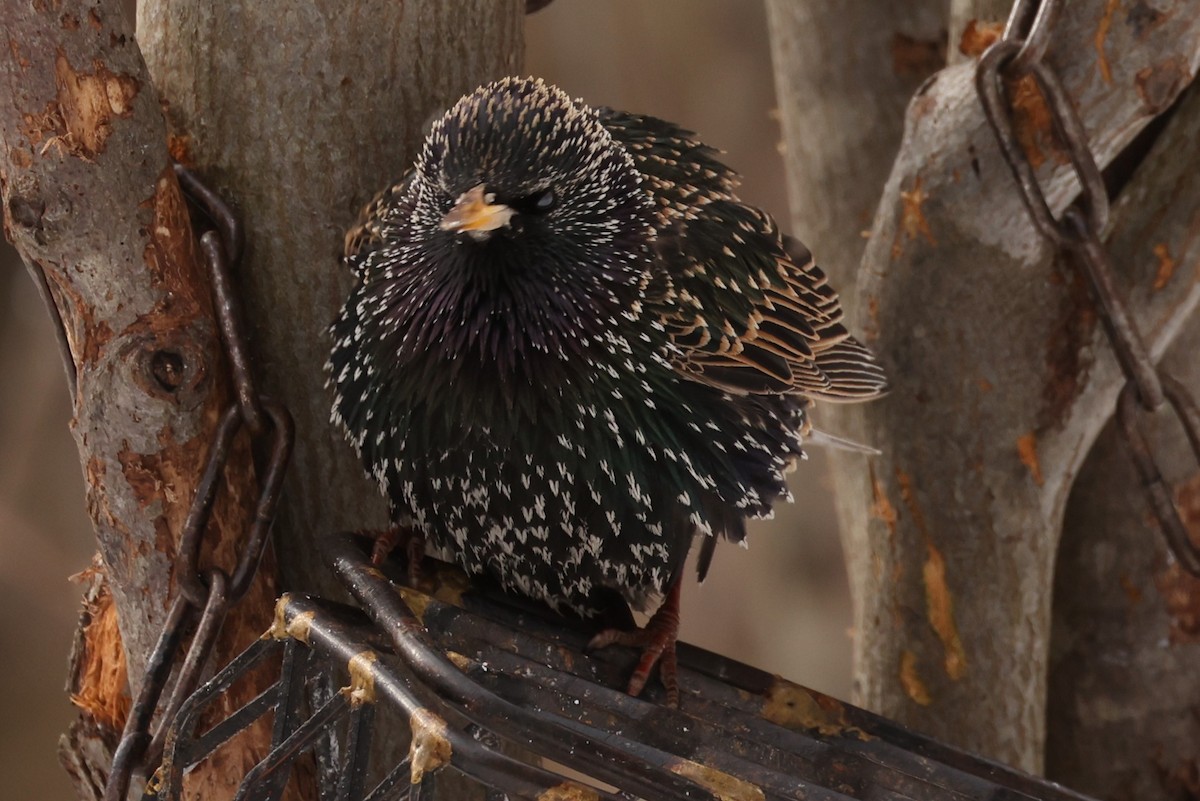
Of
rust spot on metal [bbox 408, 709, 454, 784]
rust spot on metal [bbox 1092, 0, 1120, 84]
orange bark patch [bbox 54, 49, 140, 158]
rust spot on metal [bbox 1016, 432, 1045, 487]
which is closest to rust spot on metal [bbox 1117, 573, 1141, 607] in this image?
rust spot on metal [bbox 1016, 432, 1045, 487]

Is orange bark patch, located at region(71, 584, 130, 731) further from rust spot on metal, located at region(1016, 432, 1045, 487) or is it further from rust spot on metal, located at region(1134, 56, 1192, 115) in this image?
rust spot on metal, located at region(1134, 56, 1192, 115)

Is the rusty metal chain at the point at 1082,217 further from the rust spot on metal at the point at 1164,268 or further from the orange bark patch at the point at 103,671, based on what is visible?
the orange bark patch at the point at 103,671

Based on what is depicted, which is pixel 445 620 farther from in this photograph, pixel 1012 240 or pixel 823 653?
pixel 823 653

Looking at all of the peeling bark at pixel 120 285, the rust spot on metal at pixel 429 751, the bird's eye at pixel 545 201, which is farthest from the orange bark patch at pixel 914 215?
the rust spot on metal at pixel 429 751

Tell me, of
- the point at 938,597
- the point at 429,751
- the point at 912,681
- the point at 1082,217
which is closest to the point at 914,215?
the point at 1082,217

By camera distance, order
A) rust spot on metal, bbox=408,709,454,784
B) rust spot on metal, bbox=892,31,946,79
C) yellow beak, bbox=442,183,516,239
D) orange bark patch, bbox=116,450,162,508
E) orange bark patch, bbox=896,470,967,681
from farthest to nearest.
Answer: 1. rust spot on metal, bbox=892,31,946,79
2. orange bark patch, bbox=896,470,967,681
3. orange bark patch, bbox=116,450,162,508
4. yellow beak, bbox=442,183,516,239
5. rust spot on metal, bbox=408,709,454,784

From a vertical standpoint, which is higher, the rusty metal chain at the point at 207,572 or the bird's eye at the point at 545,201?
the bird's eye at the point at 545,201

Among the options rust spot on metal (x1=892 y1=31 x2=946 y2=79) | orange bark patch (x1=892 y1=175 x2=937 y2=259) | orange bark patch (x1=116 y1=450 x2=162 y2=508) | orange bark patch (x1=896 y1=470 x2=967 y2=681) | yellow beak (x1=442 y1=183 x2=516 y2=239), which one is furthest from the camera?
rust spot on metal (x1=892 y1=31 x2=946 y2=79)
